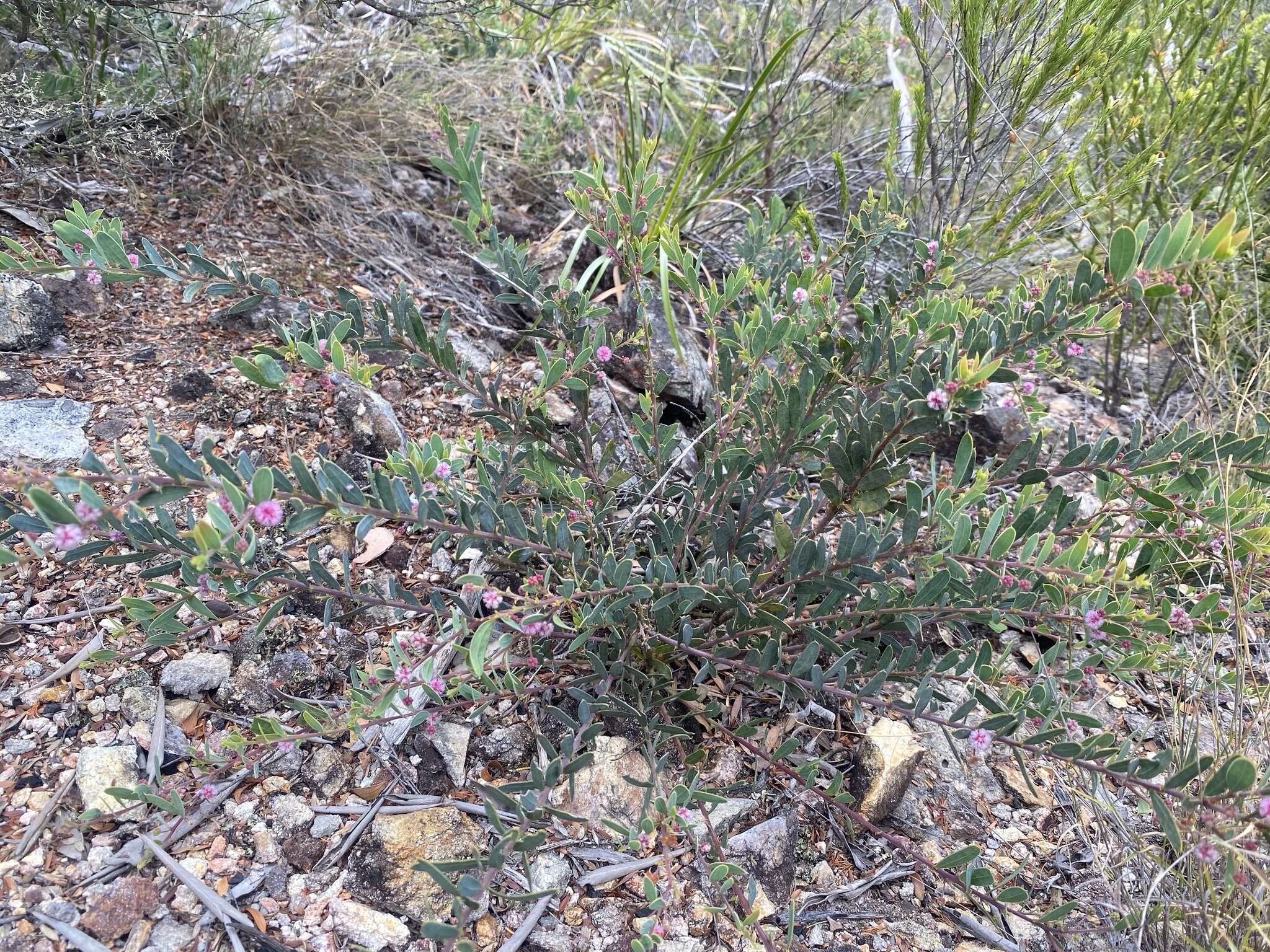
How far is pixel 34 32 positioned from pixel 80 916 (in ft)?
9.16

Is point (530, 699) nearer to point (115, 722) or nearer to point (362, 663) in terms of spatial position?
point (362, 663)

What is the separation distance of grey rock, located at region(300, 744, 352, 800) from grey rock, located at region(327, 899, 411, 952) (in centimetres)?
21

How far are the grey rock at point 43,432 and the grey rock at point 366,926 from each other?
3.97ft

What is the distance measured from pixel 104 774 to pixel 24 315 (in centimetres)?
135

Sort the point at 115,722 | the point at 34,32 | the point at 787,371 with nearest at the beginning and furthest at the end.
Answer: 1. the point at 115,722
2. the point at 787,371
3. the point at 34,32

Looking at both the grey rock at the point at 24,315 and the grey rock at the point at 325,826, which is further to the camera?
the grey rock at the point at 24,315

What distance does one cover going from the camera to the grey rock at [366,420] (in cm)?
216

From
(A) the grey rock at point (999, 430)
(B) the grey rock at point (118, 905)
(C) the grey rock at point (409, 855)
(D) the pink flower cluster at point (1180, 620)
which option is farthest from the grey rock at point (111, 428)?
(A) the grey rock at point (999, 430)

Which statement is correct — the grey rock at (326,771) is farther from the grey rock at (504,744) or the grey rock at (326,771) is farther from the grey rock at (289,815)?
the grey rock at (504,744)

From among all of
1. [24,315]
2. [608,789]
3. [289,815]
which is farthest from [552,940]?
[24,315]

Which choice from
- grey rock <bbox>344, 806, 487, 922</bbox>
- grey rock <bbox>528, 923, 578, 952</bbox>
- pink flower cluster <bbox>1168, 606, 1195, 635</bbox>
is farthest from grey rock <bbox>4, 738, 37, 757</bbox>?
pink flower cluster <bbox>1168, 606, 1195, 635</bbox>

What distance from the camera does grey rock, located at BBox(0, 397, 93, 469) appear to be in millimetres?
1862

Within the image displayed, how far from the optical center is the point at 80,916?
1248 millimetres

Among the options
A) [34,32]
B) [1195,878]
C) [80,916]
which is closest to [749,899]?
[1195,878]
